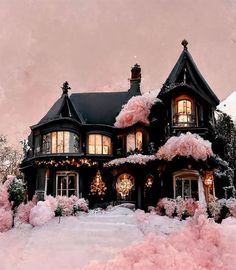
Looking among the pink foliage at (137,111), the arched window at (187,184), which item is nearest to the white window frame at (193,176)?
the arched window at (187,184)

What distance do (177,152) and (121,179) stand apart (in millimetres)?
6049

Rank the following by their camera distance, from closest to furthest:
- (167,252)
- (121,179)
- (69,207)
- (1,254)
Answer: (167,252), (1,254), (69,207), (121,179)

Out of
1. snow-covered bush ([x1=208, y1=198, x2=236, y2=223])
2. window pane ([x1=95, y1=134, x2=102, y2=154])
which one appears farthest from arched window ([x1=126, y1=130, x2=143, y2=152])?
snow-covered bush ([x1=208, y1=198, x2=236, y2=223])

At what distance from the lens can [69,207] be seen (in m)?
20.8

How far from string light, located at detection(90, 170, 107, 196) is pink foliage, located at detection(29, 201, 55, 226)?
750 centimetres

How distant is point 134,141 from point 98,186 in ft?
14.3

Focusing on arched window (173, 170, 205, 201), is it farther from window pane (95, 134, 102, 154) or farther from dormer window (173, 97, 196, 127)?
window pane (95, 134, 102, 154)

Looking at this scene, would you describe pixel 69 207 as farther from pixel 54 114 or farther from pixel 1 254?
pixel 54 114

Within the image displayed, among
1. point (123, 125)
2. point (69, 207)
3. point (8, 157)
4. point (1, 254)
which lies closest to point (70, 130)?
point (123, 125)

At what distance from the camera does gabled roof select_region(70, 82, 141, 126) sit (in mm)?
28578

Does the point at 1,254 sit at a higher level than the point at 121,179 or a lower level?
lower

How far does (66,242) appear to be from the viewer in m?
15.4

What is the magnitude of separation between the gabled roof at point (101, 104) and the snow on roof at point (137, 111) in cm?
193

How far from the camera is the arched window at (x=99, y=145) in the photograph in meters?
27.0
